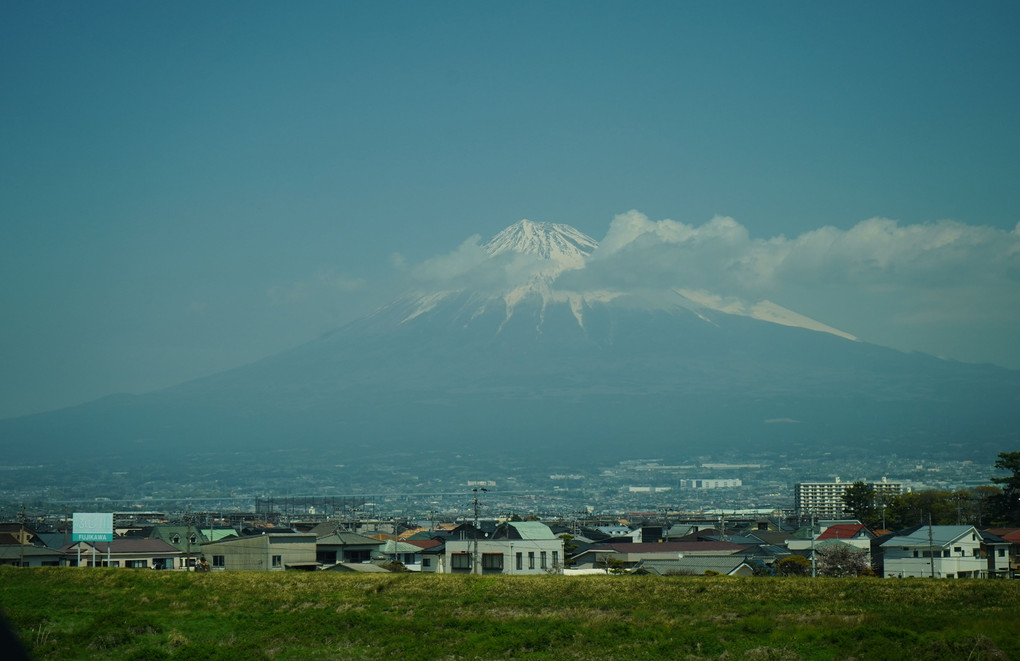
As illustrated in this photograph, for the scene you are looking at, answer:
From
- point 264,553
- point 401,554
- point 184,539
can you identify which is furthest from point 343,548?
point 184,539

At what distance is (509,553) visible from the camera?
4081cm

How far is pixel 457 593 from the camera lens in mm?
30328

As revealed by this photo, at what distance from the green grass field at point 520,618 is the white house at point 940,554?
11.0 m

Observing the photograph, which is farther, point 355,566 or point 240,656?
point 355,566

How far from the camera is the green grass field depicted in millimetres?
22797

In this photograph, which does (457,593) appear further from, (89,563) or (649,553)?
(89,563)

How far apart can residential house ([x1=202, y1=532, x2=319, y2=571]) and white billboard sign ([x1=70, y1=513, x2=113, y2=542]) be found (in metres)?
4.31

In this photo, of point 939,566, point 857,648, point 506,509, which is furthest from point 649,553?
point 506,509

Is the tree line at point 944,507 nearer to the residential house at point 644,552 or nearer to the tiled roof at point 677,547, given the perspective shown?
the tiled roof at point 677,547

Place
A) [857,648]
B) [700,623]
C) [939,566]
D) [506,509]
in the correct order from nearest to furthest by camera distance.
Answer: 1. [857,648]
2. [700,623]
3. [939,566]
4. [506,509]

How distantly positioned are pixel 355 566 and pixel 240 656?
15014 millimetres

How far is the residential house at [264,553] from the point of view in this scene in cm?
4116

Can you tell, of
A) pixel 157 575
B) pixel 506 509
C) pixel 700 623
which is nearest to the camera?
pixel 700 623

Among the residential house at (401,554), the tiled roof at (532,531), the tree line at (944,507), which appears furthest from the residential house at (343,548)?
the tree line at (944,507)
